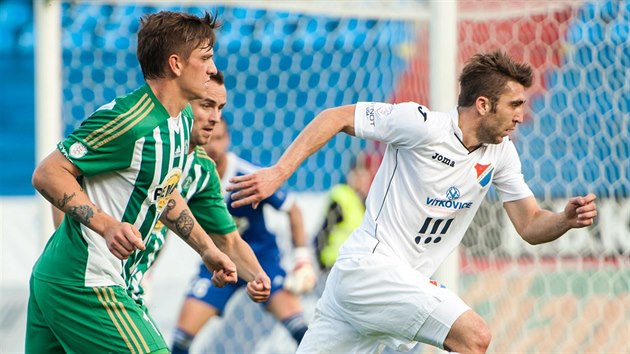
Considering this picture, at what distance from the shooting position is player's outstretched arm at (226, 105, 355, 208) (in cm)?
433

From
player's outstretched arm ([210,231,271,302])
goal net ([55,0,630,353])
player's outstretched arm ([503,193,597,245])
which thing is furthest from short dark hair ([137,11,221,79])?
goal net ([55,0,630,353])

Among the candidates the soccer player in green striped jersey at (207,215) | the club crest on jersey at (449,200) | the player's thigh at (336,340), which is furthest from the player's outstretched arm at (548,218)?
the soccer player in green striped jersey at (207,215)

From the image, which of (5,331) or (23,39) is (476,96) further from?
(23,39)

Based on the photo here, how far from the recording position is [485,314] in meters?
8.26

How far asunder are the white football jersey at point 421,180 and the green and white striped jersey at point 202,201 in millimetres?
645

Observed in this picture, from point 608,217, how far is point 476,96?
3.56 meters

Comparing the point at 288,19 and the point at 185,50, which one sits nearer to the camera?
the point at 185,50

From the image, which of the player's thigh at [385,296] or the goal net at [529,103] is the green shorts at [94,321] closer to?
the player's thigh at [385,296]

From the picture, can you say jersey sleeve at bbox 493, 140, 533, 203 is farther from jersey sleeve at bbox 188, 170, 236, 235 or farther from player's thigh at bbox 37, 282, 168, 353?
player's thigh at bbox 37, 282, 168, 353

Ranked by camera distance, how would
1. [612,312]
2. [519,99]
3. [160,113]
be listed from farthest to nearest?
1. [612,312]
2. [519,99]
3. [160,113]

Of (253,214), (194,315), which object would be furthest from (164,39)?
(194,315)

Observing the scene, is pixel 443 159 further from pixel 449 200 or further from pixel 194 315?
pixel 194 315

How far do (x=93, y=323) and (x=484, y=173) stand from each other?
6.37ft

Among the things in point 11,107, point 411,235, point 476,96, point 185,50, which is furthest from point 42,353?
point 11,107
